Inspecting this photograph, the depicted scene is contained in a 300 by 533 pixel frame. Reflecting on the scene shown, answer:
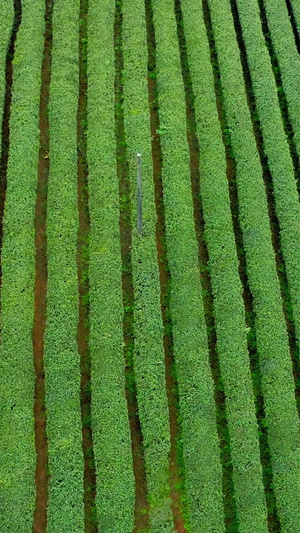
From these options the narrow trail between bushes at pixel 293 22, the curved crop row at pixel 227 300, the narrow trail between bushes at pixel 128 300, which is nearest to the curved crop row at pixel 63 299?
the narrow trail between bushes at pixel 128 300

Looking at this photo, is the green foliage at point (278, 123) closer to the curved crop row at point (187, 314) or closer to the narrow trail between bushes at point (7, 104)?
the curved crop row at point (187, 314)

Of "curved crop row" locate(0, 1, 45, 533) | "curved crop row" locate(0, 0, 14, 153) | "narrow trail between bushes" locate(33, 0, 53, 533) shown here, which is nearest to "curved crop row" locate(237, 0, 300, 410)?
"narrow trail between bushes" locate(33, 0, 53, 533)

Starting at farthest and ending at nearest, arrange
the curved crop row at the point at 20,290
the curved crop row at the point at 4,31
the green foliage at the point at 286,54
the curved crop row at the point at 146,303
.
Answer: the green foliage at the point at 286,54 → the curved crop row at the point at 4,31 → the curved crop row at the point at 146,303 → the curved crop row at the point at 20,290

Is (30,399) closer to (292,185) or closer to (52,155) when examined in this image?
(52,155)

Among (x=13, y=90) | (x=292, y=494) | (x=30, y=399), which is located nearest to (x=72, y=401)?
(x=30, y=399)

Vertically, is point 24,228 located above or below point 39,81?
below

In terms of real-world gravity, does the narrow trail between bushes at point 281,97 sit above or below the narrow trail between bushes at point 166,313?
above
